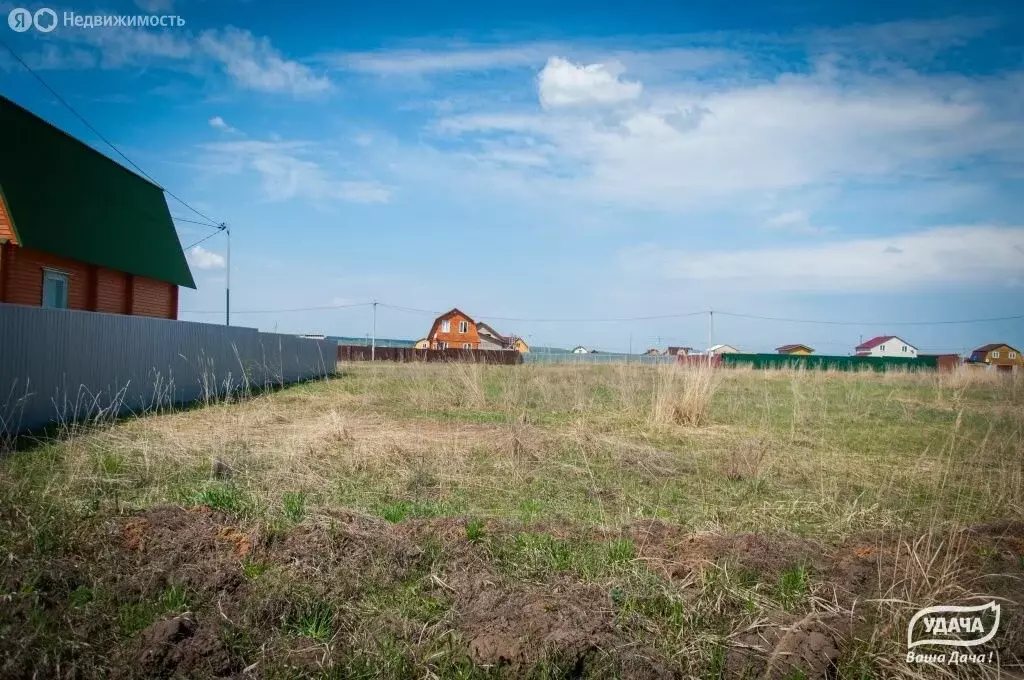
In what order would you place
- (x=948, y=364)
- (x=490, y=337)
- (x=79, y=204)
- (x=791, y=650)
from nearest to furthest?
(x=791, y=650)
(x=79, y=204)
(x=948, y=364)
(x=490, y=337)

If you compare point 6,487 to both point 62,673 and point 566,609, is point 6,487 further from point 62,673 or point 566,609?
point 566,609

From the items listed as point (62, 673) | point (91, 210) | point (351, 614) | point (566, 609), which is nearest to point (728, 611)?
point (566, 609)

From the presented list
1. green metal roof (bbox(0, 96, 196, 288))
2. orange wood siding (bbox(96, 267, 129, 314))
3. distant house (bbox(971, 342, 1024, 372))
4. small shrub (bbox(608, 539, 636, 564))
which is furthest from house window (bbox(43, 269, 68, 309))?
distant house (bbox(971, 342, 1024, 372))

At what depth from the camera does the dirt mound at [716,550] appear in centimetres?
379

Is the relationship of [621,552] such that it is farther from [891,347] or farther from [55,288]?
[891,347]

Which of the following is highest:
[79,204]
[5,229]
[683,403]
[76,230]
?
[79,204]

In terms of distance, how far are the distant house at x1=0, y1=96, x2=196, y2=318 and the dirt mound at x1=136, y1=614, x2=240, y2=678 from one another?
49.5 feet

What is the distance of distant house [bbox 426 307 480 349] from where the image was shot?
A: 57625mm

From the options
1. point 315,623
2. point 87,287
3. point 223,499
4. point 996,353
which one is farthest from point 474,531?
point 996,353

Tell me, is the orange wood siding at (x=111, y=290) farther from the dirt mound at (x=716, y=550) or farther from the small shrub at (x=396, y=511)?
the dirt mound at (x=716, y=550)

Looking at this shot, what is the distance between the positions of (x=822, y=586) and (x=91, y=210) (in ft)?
67.5

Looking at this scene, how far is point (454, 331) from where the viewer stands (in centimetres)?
5784

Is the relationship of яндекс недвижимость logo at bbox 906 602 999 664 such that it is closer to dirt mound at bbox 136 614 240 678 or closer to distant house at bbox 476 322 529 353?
dirt mound at bbox 136 614 240 678

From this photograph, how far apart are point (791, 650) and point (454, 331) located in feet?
181
